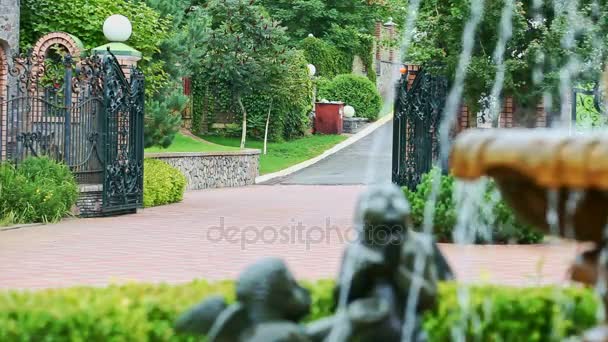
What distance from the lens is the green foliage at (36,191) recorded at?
587 inches

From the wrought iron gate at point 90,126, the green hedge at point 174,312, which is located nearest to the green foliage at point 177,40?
the wrought iron gate at point 90,126

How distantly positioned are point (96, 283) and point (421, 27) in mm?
8714

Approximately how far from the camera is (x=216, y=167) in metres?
27.0

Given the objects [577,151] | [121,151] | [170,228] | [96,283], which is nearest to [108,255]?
[96,283]

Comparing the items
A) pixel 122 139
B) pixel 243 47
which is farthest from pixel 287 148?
pixel 122 139

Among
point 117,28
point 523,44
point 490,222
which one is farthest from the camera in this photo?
point 117,28

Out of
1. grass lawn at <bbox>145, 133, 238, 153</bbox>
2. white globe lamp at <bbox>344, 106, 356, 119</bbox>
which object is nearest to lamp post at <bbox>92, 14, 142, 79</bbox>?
grass lawn at <bbox>145, 133, 238, 153</bbox>

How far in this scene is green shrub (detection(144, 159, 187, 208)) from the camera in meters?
19.6

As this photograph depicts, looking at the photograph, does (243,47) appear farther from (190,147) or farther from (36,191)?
(36,191)

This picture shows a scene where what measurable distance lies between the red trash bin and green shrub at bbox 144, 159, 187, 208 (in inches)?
833

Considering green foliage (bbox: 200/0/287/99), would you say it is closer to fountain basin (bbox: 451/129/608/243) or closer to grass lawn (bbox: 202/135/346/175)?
grass lawn (bbox: 202/135/346/175)

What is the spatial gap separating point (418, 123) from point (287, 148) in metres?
21.1

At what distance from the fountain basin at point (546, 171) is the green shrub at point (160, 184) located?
15.3 m

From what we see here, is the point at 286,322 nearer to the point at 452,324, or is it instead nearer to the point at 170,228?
the point at 452,324
